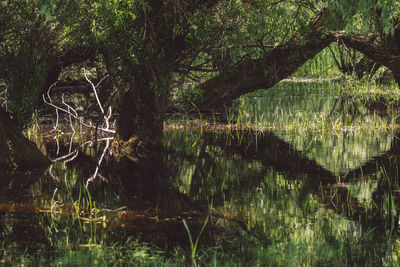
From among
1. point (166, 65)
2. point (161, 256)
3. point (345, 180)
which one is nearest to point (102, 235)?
point (161, 256)

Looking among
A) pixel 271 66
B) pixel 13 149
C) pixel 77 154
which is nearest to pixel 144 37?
pixel 77 154

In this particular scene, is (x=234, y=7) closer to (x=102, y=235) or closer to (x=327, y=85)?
(x=102, y=235)

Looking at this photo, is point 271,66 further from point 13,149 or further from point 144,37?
point 13,149

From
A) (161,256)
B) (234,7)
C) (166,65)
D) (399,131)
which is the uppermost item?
(234,7)

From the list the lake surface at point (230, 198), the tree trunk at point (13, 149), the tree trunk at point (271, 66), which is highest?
the tree trunk at point (271, 66)

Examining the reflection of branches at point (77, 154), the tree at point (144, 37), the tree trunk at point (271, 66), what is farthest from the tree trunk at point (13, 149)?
the tree trunk at point (271, 66)

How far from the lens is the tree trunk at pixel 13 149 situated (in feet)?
25.4

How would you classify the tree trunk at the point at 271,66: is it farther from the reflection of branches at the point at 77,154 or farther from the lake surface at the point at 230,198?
the reflection of branches at the point at 77,154

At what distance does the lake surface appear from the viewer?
475 cm

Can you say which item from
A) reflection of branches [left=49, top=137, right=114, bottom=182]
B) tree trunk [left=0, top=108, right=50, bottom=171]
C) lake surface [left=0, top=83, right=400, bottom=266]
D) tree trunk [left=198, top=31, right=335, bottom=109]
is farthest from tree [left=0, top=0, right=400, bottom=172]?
lake surface [left=0, top=83, right=400, bottom=266]

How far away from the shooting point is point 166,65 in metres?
8.95

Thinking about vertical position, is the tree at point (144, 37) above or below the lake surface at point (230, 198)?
above

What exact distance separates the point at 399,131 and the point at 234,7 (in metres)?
4.70

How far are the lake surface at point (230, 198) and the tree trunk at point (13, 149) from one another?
1.36 feet
